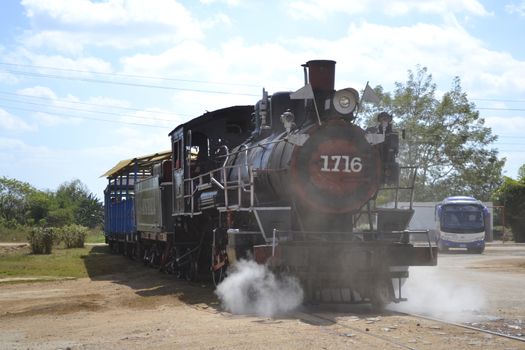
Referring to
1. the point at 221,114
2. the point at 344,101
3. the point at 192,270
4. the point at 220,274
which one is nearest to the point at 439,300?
the point at 344,101

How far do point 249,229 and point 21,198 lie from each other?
6650cm

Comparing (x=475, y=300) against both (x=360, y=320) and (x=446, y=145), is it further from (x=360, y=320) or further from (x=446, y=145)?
(x=446, y=145)

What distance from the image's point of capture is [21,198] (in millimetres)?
73750

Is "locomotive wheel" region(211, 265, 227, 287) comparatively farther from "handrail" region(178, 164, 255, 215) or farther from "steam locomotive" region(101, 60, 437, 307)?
"handrail" region(178, 164, 255, 215)

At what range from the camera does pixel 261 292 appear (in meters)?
11.0

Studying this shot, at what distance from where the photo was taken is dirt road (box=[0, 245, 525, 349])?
8.06m

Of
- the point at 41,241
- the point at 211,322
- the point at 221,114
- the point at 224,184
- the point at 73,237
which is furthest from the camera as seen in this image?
the point at 73,237

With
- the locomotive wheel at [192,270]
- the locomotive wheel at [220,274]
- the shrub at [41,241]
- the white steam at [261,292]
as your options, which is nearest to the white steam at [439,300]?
the white steam at [261,292]

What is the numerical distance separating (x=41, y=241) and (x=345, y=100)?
22.7m

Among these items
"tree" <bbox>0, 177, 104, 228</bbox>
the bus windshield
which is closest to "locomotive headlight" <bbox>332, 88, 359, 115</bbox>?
the bus windshield

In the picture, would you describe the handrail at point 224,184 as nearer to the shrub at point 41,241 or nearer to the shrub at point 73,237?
the shrub at point 41,241

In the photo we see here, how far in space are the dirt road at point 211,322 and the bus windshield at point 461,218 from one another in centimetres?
1956

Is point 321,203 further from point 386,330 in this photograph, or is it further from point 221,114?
point 221,114

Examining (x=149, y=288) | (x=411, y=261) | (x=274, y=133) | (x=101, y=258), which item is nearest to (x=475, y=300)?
(x=411, y=261)
